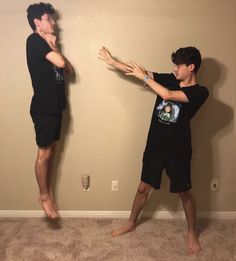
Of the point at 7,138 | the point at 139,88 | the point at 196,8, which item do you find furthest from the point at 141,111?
the point at 7,138

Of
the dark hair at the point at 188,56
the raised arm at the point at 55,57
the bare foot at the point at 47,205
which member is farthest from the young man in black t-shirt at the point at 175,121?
the bare foot at the point at 47,205

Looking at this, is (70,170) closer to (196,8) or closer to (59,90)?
(59,90)

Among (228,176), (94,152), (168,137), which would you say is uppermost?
(168,137)

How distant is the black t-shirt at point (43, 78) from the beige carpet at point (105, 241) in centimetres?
95

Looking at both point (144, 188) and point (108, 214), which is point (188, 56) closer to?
point (144, 188)

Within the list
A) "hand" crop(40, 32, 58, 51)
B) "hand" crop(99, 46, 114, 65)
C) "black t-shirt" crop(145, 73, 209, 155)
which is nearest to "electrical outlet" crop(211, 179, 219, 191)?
"black t-shirt" crop(145, 73, 209, 155)

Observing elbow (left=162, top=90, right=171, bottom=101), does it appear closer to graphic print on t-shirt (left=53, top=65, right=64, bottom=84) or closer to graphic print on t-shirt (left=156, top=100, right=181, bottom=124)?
graphic print on t-shirt (left=156, top=100, right=181, bottom=124)

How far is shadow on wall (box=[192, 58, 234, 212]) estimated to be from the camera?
2.64 m

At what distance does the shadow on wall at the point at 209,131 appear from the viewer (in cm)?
264

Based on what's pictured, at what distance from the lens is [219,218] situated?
2.89 m

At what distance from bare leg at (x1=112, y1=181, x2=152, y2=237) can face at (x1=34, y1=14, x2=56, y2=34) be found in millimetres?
1298

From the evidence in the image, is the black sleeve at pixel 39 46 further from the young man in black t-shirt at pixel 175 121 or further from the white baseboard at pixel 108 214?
the white baseboard at pixel 108 214

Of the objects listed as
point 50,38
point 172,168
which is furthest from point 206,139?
point 50,38

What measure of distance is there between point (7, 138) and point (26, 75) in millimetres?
540
